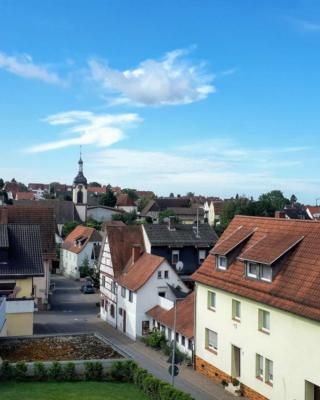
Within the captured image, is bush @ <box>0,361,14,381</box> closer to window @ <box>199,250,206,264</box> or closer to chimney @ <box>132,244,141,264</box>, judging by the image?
chimney @ <box>132,244,141,264</box>

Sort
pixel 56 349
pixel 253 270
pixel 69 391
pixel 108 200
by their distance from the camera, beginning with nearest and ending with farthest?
1. pixel 69 391
2. pixel 253 270
3. pixel 56 349
4. pixel 108 200

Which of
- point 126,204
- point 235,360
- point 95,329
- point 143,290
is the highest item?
point 126,204

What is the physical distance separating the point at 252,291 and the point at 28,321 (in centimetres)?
1636

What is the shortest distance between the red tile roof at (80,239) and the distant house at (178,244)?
2941 centimetres

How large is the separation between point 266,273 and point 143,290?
18054 millimetres

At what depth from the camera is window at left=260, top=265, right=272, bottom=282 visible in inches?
995

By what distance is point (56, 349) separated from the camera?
27750mm

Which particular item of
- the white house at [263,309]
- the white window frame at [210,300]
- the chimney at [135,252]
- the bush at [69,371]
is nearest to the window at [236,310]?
the white house at [263,309]

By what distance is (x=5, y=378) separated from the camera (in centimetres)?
2350

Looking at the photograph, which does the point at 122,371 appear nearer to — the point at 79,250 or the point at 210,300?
the point at 210,300

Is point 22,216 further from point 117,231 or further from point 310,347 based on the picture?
point 310,347

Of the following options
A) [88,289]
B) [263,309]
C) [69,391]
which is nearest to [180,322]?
[263,309]

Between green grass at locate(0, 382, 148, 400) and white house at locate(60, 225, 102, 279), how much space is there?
53.3 meters

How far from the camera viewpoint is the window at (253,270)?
26.3m
